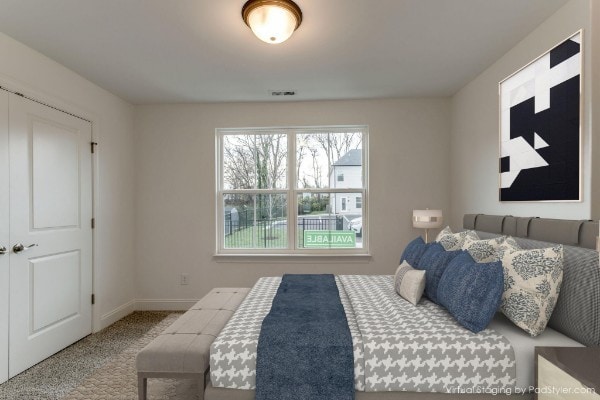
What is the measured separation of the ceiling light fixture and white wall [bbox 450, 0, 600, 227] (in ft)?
5.63

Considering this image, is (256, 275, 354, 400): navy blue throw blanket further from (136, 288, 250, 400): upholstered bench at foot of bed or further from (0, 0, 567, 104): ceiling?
(0, 0, 567, 104): ceiling

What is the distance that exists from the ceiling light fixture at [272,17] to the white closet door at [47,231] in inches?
77.9

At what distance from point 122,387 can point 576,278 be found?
290 centimetres

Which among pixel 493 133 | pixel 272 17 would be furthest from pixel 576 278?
pixel 272 17

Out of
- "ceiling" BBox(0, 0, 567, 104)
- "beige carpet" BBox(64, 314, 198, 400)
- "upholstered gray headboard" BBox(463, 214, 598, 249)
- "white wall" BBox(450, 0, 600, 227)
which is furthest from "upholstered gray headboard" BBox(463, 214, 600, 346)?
"beige carpet" BBox(64, 314, 198, 400)

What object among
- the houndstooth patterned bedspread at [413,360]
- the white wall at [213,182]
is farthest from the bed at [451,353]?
the white wall at [213,182]

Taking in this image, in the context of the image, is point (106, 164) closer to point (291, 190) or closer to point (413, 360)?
point (291, 190)

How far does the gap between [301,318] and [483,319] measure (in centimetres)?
97

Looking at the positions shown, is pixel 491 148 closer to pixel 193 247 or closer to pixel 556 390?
pixel 556 390

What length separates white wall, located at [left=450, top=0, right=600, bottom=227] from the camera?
1.89m

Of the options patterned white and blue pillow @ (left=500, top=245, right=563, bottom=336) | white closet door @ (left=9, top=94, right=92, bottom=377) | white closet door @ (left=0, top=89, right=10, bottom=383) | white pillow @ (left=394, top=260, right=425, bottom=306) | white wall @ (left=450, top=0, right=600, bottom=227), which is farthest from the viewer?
white closet door @ (left=9, top=94, right=92, bottom=377)

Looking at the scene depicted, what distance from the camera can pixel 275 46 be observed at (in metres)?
2.54

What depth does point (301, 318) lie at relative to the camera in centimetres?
185

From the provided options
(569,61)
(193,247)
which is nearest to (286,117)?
(193,247)
